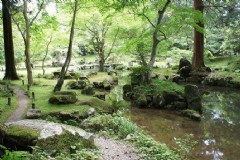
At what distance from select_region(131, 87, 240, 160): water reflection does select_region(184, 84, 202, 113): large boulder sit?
0.52 metres

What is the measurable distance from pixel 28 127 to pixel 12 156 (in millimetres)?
4268

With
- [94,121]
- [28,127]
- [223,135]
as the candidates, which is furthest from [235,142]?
[28,127]

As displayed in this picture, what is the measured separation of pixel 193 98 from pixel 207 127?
2982 millimetres

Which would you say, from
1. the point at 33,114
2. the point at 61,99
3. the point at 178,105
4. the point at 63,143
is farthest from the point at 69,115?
the point at 178,105

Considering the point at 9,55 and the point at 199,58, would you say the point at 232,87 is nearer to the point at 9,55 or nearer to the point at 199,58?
the point at 199,58

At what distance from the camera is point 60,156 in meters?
6.61

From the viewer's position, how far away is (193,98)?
595 inches

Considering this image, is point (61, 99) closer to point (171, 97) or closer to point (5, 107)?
point (5, 107)

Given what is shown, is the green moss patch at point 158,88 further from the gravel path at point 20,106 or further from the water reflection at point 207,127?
the gravel path at point 20,106

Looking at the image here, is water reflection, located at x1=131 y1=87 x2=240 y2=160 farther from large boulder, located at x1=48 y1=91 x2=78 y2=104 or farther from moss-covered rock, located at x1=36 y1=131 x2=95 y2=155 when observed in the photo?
moss-covered rock, located at x1=36 y1=131 x2=95 y2=155

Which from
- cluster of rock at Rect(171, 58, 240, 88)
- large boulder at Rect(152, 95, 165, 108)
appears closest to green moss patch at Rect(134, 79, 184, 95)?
large boulder at Rect(152, 95, 165, 108)

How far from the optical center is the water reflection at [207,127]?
9.59 meters

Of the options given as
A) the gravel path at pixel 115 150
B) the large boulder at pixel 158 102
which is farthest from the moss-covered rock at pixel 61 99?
the large boulder at pixel 158 102

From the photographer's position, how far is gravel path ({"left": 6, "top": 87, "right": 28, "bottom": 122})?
11176mm
